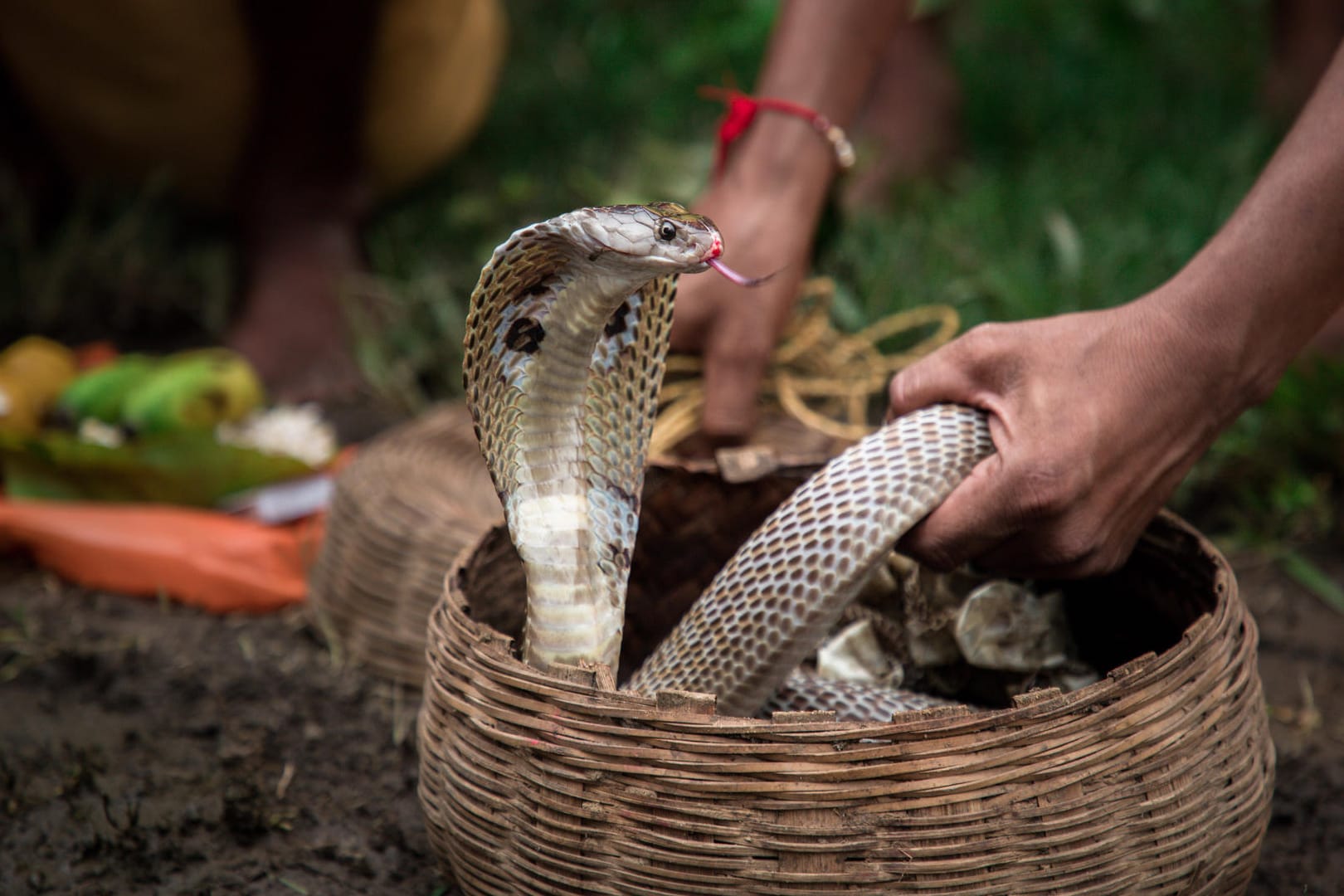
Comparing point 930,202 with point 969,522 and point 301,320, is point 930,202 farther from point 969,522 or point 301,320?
point 969,522

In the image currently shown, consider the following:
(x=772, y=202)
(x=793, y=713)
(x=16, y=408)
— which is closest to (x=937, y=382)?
(x=793, y=713)

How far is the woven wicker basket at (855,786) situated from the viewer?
1203 millimetres

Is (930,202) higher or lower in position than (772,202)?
lower

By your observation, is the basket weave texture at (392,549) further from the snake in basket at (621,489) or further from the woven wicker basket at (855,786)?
the woven wicker basket at (855,786)

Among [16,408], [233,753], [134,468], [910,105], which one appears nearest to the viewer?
[233,753]

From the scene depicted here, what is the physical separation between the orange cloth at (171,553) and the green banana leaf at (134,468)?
0.23ft

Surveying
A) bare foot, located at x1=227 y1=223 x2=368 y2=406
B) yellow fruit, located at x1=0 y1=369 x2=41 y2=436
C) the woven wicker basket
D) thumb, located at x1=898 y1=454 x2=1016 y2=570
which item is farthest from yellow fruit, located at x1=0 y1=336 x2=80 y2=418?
thumb, located at x1=898 y1=454 x2=1016 y2=570

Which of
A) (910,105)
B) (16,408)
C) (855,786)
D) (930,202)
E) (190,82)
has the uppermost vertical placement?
(855,786)

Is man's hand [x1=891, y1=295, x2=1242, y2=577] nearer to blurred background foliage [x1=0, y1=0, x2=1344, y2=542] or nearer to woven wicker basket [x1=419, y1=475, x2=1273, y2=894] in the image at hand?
woven wicker basket [x1=419, y1=475, x2=1273, y2=894]

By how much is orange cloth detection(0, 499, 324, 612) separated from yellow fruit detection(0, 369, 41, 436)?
0.31m

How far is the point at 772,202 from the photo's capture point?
7.61ft

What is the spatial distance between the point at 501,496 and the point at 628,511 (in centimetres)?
16

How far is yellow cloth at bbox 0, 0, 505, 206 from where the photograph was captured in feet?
11.6

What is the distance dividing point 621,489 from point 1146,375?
0.62m
